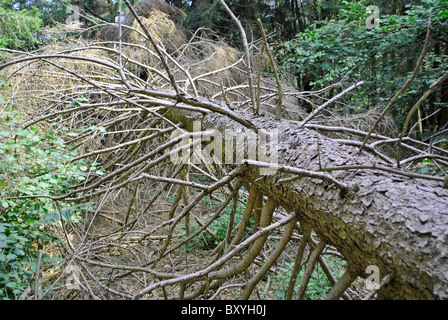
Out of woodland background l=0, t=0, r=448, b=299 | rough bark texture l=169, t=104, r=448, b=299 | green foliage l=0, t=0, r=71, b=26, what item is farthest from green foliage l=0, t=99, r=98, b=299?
green foliage l=0, t=0, r=71, b=26

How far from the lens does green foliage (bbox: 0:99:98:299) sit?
2080mm

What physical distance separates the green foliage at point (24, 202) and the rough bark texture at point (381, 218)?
68.2 inches

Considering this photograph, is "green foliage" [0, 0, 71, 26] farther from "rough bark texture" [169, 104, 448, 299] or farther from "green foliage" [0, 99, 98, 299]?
"rough bark texture" [169, 104, 448, 299]

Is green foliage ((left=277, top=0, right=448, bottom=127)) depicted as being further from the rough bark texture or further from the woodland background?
the rough bark texture

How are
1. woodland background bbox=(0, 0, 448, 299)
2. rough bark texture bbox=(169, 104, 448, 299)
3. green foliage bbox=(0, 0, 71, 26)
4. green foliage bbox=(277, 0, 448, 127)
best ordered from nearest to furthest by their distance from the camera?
rough bark texture bbox=(169, 104, 448, 299) → woodland background bbox=(0, 0, 448, 299) → green foliage bbox=(277, 0, 448, 127) → green foliage bbox=(0, 0, 71, 26)

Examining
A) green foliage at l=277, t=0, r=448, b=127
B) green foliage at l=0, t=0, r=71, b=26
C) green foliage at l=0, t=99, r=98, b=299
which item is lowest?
green foliage at l=0, t=99, r=98, b=299

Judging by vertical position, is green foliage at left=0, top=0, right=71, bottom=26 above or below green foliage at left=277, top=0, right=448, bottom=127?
above

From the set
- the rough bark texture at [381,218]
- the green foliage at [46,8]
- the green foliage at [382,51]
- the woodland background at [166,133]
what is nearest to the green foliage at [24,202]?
the woodland background at [166,133]

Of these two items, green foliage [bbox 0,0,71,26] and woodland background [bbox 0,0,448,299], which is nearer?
woodland background [bbox 0,0,448,299]

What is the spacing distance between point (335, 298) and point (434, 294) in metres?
0.45

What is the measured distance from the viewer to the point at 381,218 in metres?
1.13

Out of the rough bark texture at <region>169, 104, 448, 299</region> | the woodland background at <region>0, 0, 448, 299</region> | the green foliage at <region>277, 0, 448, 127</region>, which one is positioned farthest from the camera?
the green foliage at <region>277, 0, 448, 127</region>

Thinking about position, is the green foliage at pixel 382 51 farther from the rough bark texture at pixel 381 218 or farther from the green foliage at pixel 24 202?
the green foliage at pixel 24 202

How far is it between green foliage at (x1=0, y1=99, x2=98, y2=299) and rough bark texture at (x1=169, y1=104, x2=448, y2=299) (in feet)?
5.69
